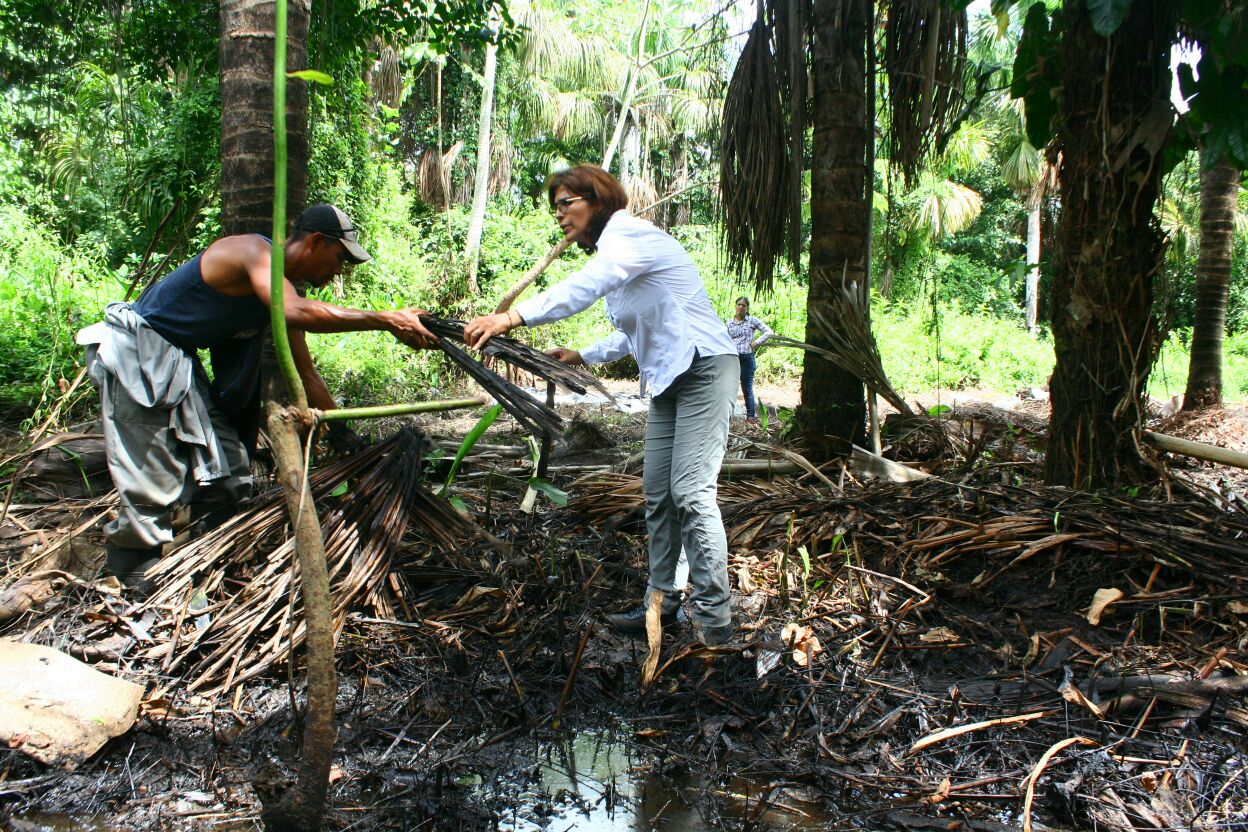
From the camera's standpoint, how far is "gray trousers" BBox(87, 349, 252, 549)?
3.04m

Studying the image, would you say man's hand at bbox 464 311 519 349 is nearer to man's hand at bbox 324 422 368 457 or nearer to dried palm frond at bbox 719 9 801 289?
man's hand at bbox 324 422 368 457

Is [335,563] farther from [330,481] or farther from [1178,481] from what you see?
[1178,481]

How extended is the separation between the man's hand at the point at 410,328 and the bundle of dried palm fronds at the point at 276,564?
0.86 metres

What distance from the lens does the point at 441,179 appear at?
716 inches

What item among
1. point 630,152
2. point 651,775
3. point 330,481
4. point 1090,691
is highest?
point 630,152

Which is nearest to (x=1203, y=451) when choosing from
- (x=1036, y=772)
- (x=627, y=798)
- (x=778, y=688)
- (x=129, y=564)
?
(x=1036, y=772)

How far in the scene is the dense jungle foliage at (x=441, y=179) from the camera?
6480 mm

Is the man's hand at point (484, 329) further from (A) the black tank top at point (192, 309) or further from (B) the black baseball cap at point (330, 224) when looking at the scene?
(A) the black tank top at point (192, 309)

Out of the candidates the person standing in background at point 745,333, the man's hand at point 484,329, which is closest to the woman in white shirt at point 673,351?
the man's hand at point 484,329

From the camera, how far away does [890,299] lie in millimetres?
20781

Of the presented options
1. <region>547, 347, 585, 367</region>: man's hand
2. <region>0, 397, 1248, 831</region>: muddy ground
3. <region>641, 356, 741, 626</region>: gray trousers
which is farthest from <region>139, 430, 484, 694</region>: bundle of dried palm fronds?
<region>641, 356, 741, 626</region>: gray trousers

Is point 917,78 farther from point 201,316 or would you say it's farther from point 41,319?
point 41,319

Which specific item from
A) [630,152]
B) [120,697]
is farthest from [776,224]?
[630,152]

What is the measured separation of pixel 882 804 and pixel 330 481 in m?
2.31
